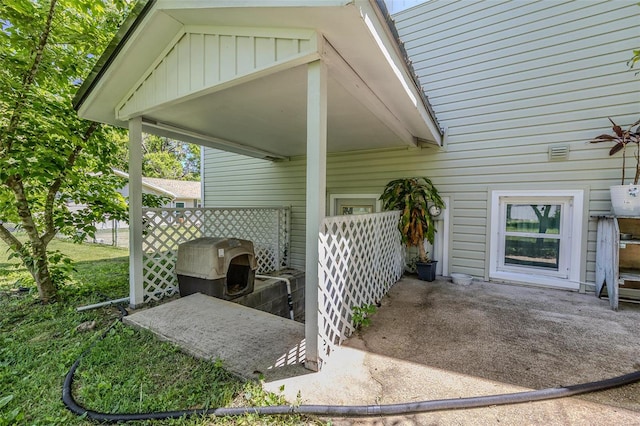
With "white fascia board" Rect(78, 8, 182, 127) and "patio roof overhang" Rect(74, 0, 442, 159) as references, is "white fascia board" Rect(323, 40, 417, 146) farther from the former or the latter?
"white fascia board" Rect(78, 8, 182, 127)

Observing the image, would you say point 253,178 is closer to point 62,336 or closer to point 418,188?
point 418,188

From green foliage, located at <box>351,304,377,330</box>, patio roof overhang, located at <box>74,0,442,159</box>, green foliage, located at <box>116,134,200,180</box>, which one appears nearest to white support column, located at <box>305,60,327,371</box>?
patio roof overhang, located at <box>74,0,442,159</box>

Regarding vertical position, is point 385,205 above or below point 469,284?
above

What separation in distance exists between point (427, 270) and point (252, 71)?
12.4ft

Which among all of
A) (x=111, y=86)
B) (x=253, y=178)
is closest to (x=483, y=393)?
(x=111, y=86)

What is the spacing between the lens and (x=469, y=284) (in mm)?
4168

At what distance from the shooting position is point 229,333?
2.59 metres

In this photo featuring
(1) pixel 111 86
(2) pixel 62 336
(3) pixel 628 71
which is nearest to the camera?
(2) pixel 62 336

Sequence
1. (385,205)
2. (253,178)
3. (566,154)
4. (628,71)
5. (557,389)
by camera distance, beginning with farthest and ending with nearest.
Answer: (253,178) < (385,205) < (566,154) < (628,71) < (557,389)

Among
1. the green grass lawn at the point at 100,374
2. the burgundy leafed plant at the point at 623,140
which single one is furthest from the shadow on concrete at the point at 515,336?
the burgundy leafed plant at the point at 623,140

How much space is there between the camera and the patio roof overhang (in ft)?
6.19

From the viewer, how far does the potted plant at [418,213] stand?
173 inches

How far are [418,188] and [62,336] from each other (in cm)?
495

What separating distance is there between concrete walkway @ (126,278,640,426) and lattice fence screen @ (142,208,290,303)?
85cm
